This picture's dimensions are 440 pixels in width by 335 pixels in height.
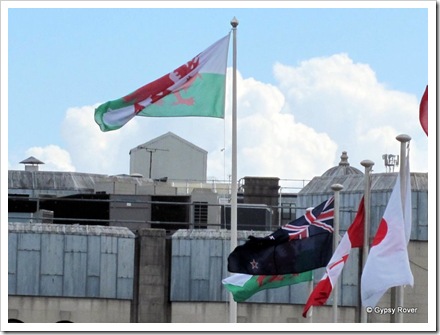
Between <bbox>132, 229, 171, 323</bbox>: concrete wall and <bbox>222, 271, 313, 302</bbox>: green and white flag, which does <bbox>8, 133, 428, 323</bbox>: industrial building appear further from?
<bbox>222, 271, 313, 302</bbox>: green and white flag

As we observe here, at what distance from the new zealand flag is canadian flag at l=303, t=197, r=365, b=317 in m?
1.29

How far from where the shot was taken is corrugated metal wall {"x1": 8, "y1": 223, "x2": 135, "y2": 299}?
171ft

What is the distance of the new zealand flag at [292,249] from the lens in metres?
38.7

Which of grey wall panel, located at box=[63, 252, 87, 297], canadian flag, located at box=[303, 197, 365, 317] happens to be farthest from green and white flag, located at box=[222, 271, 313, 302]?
grey wall panel, located at box=[63, 252, 87, 297]

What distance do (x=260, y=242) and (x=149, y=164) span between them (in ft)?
169

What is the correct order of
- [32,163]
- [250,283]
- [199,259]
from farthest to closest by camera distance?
[32,163]
[199,259]
[250,283]

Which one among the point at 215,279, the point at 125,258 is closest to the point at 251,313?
the point at 215,279

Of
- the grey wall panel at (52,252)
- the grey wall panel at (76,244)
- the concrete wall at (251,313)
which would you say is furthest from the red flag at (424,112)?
the grey wall panel at (52,252)

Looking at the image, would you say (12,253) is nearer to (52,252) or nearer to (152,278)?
(52,252)

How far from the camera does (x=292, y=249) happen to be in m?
39.4

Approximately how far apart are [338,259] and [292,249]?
6.69 feet

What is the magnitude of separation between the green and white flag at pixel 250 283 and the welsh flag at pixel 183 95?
4.04 m

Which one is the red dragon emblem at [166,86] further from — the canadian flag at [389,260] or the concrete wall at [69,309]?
the concrete wall at [69,309]

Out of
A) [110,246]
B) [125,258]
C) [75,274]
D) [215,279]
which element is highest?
[110,246]
